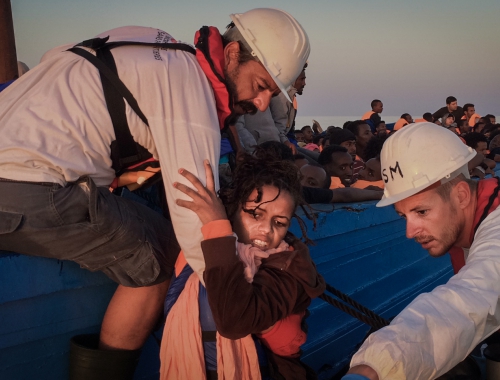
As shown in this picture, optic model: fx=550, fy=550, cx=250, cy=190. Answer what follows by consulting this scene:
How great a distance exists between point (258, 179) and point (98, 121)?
77cm

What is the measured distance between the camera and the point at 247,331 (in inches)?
85.1

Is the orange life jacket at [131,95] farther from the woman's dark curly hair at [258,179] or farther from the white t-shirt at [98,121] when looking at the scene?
the woman's dark curly hair at [258,179]

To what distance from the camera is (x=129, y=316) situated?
95.0 inches

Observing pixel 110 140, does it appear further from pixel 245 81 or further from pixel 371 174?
pixel 371 174

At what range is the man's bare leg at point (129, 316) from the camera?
2402 mm

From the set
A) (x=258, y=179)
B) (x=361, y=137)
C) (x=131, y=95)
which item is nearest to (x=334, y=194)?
(x=258, y=179)

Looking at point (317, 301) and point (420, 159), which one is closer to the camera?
point (420, 159)

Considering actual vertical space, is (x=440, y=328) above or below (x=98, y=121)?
below

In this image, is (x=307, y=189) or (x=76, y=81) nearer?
(x=76, y=81)

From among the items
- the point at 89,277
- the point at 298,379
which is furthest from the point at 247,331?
the point at 89,277

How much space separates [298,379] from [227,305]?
1.86 feet

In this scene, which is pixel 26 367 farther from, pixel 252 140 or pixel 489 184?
pixel 252 140

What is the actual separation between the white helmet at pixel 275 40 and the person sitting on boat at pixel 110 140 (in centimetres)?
1

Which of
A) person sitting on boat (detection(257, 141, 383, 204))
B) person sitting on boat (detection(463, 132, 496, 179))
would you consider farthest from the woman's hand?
person sitting on boat (detection(463, 132, 496, 179))
